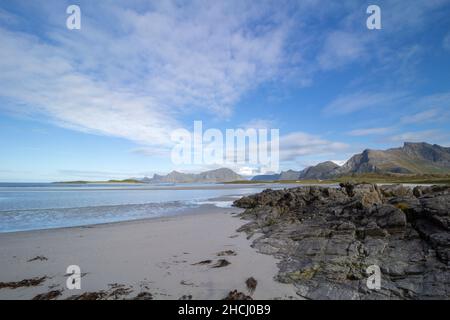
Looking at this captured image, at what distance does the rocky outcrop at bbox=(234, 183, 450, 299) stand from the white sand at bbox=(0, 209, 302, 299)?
992 mm

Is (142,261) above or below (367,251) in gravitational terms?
below

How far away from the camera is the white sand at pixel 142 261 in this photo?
307 inches

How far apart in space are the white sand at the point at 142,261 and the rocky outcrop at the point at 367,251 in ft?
3.26

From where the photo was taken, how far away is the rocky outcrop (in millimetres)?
7091

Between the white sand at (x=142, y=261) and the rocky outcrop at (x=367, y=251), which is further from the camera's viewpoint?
the white sand at (x=142, y=261)

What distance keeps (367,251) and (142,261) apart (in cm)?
955

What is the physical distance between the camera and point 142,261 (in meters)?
10.5

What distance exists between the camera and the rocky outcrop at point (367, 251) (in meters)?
7.09

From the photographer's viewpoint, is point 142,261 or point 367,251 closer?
point 367,251

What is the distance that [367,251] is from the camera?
965 cm

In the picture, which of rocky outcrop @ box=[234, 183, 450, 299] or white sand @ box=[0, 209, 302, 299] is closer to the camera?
rocky outcrop @ box=[234, 183, 450, 299]

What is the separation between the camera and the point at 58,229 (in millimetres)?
17828

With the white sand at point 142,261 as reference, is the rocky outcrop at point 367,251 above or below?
above
